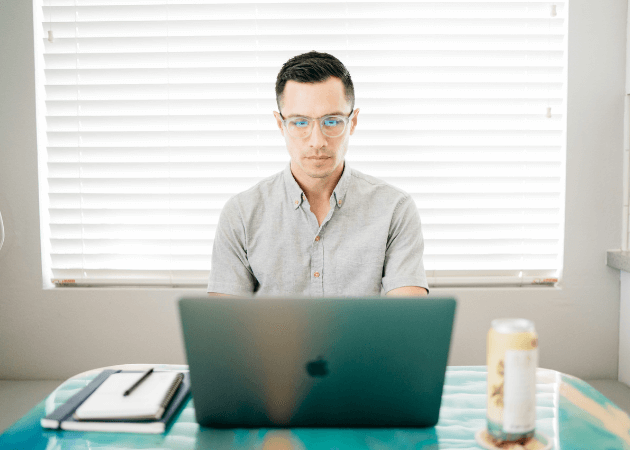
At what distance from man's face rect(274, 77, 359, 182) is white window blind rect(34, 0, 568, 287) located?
0.65 metres

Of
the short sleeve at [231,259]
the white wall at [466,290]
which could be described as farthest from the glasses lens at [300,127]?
the white wall at [466,290]

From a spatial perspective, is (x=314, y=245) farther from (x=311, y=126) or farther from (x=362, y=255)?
(x=311, y=126)

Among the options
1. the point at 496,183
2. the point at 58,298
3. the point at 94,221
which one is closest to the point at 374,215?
the point at 496,183

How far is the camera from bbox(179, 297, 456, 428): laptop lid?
733 mm

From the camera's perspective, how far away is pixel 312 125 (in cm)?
146

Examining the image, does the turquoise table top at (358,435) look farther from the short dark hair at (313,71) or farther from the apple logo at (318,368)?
the short dark hair at (313,71)

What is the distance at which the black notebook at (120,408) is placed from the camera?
0.85 meters

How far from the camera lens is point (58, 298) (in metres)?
2.22

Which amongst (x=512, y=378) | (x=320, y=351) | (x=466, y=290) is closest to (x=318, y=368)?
(x=320, y=351)

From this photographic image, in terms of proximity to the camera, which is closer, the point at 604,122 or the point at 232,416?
the point at 232,416

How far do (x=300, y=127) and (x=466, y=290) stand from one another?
3.87 ft

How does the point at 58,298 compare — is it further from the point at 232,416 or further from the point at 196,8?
the point at 232,416

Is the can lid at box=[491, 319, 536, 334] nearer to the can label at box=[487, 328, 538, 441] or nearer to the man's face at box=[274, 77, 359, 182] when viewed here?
the can label at box=[487, 328, 538, 441]

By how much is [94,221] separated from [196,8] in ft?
3.58
